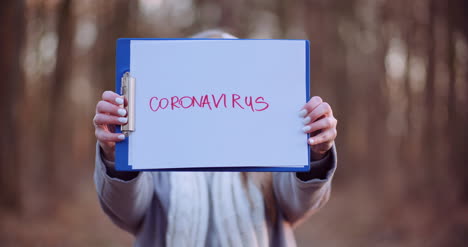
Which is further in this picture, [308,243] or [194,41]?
[308,243]

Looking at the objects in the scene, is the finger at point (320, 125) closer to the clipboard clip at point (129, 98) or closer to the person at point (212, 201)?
the person at point (212, 201)

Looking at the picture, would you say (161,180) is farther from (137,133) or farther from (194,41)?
(194,41)

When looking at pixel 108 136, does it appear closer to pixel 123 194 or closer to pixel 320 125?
pixel 123 194

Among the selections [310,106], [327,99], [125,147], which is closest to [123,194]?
[125,147]

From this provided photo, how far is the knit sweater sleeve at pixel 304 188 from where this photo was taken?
1.09 m

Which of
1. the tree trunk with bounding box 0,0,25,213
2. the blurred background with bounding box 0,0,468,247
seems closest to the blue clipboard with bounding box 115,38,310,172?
the blurred background with bounding box 0,0,468,247

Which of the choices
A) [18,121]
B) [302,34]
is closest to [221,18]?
[302,34]

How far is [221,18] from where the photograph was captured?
6.64m

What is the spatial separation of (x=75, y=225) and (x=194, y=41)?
16.9 feet

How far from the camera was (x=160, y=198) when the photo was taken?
4.14 ft

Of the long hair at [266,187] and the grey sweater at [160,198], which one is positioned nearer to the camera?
the grey sweater at [160,198]

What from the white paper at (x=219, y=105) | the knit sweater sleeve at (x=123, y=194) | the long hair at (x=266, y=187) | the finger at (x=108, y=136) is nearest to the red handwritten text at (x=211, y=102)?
the white paper at (x=219, y=105)

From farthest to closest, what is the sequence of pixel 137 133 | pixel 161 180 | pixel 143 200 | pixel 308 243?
pixel 308 243
pixel 161 180
pixel 143 200
pixel 137 133

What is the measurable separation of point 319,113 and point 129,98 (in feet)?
1.52
